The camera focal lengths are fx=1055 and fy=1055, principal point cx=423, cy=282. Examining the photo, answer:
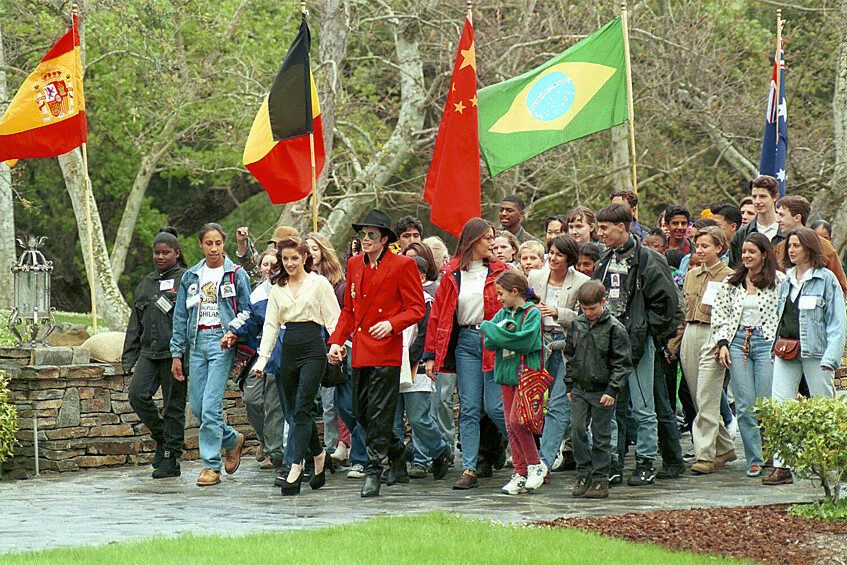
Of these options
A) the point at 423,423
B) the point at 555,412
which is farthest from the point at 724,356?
the point at 423,423

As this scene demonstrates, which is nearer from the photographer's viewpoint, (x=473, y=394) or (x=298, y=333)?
(x=298, y=333)

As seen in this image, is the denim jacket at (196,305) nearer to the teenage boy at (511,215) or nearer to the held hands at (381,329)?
the held hands at (381,329)

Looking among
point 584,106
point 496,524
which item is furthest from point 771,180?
point 496,524

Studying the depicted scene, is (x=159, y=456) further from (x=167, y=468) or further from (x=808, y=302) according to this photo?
(x=808, y=302)

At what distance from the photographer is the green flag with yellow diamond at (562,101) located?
1080 cm

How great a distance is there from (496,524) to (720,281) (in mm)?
3465

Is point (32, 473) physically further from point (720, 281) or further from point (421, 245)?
point (720, 281)

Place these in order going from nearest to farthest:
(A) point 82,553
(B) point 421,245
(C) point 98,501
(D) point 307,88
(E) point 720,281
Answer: (A) point 82,553, (C) point 98,501, (E) point 720,281, (B) point 421,245, (D) point 307,88

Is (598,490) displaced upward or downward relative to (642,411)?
downward

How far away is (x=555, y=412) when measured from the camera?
27.5 feet

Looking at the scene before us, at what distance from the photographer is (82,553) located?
231 inches

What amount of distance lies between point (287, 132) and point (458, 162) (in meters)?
1.81

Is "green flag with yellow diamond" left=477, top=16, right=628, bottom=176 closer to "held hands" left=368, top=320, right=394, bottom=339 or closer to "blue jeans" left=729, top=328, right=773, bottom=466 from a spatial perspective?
"blue jeans" left=729, top=328, right=773, bottom=466

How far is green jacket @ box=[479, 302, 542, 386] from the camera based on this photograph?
25.8 ft
